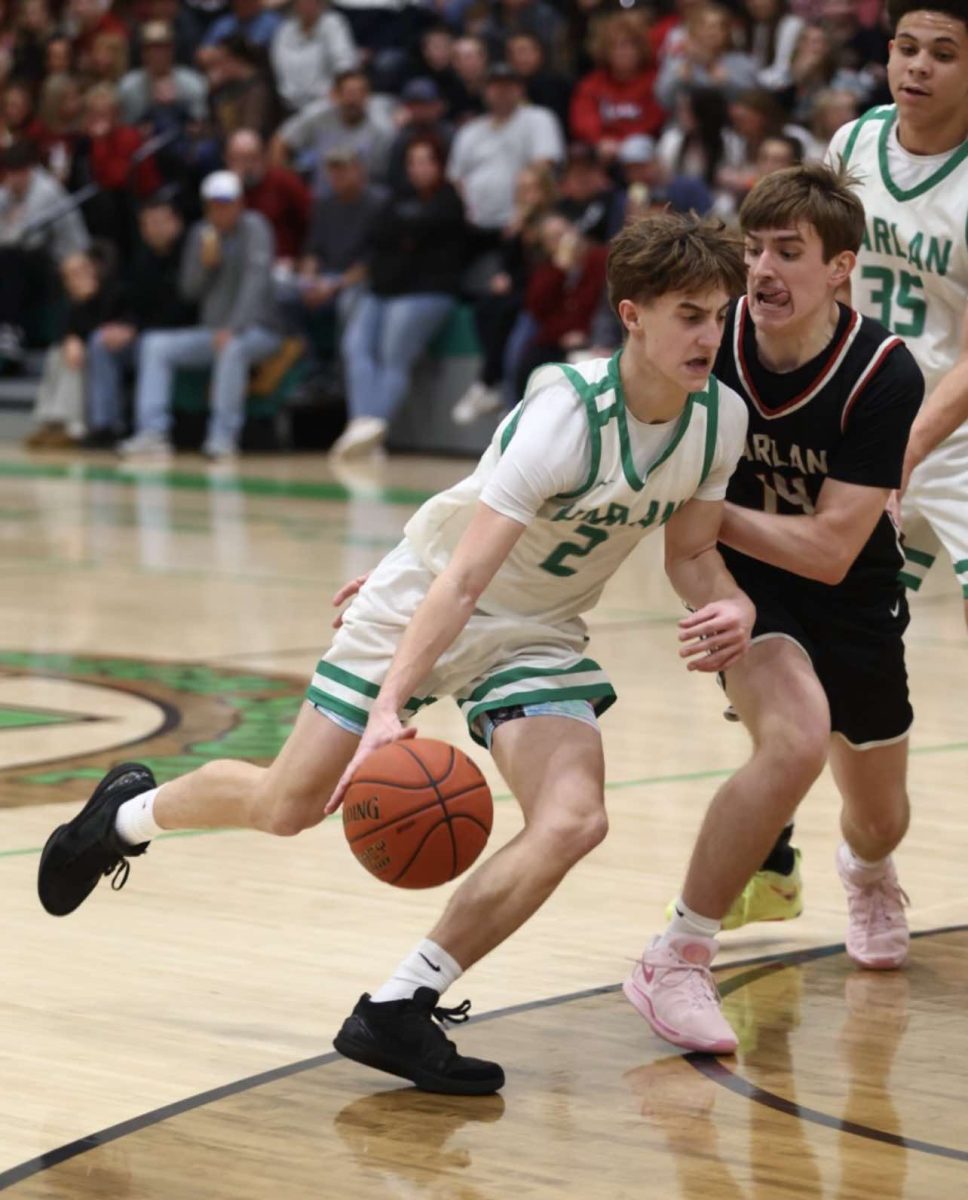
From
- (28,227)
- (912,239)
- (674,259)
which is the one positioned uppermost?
(674,259)

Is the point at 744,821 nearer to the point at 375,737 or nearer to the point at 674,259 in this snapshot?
the point at 375,737

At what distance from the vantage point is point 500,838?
5441mm

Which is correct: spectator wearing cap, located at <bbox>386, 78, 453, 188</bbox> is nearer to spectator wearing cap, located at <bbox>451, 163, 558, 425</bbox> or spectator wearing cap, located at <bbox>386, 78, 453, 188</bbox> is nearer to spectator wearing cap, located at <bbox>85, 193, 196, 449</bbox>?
spectator wearing cap, located at <bbox>451, 163, 558, 425</bbox>

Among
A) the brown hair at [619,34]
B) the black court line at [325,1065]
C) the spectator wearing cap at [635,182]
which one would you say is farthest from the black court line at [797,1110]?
the brown hair at [619,34]

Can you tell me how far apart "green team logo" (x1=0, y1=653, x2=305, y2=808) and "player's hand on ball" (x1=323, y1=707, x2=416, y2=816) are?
7.28 feet

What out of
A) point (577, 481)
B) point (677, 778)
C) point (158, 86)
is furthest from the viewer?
point (158, 86)

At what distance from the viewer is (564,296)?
1492 cm

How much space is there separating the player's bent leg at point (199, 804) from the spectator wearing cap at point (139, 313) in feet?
40.9

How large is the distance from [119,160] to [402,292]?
338cm

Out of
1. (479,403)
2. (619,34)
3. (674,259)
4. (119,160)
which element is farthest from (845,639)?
(119,160)

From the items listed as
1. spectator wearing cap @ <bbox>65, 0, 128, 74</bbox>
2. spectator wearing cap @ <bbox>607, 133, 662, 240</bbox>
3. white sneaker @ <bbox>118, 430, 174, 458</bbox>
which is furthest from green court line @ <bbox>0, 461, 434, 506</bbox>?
spectator wearing cap @ <bbox>65, 0, 128, 74</bbox>

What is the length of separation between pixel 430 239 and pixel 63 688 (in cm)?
893

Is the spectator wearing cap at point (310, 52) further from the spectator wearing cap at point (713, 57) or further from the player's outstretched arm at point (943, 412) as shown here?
the player's outstretched arm at point (943, 412)

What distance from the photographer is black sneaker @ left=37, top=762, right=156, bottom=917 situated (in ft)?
14.4
